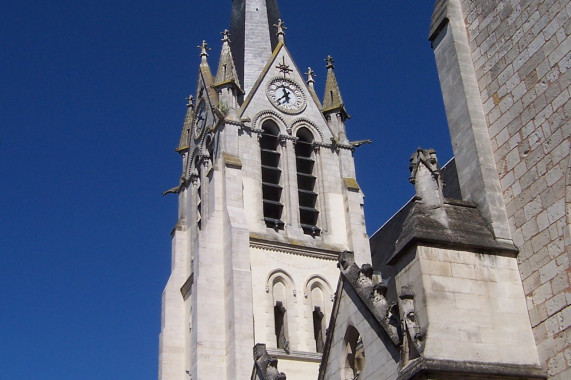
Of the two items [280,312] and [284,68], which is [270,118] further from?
[280,312]

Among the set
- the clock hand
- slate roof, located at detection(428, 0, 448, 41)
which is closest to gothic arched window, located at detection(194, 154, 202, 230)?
the clock hand

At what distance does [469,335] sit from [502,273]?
2.89 ft

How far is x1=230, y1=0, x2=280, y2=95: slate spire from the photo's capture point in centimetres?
2963

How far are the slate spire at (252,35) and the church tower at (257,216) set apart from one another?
6 centimetres

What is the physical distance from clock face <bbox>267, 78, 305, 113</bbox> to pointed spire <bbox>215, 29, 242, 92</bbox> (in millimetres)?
1289

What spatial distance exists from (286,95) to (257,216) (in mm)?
5770

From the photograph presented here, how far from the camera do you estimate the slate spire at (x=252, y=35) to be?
29.6 metres

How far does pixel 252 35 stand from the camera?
31094mm

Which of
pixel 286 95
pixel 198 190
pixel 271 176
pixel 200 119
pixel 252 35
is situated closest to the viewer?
pixel 271 176

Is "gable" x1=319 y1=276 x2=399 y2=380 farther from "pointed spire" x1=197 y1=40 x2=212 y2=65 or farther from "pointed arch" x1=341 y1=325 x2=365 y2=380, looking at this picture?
"pointed spire" x1=197 y1=40 x2=212 y2=65

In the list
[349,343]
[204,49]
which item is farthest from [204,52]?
[349,343]

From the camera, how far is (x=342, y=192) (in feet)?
88.0

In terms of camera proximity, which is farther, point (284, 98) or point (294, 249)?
point (284, 98)

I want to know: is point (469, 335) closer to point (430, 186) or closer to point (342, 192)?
point (430, 186)
